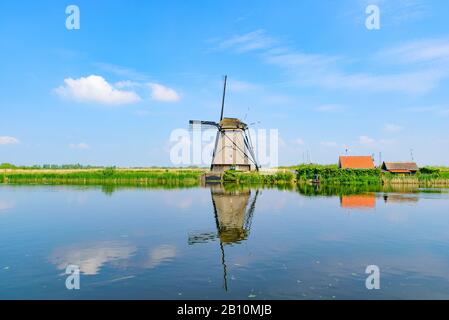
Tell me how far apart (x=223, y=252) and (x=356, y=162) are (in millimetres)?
59332

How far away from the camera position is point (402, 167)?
64750 millimetres

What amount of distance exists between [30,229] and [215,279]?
12172 millimetres

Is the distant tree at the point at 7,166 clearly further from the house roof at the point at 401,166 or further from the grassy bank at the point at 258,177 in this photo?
the house roof at the point at 401,166

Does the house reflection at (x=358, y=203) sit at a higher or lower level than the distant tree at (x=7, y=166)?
lower

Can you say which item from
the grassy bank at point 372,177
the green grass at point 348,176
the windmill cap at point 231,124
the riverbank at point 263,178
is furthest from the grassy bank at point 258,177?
A: the windmill cap at point 231,124

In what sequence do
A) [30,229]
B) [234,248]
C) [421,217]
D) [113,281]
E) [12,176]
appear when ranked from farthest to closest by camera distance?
[12,176], [421,217], [30,229], [234,248], [113,281]

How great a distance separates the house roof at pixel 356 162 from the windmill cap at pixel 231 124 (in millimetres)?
22770

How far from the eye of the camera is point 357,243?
1585 centimetres

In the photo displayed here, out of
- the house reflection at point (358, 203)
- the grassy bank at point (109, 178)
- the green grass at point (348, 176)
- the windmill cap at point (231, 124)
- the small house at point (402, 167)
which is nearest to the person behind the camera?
the house reflection at point (358, 203)

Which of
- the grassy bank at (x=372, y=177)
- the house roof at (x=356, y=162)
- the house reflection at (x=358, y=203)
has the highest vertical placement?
the house roof at (x=356, y=162)

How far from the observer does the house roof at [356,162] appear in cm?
6731

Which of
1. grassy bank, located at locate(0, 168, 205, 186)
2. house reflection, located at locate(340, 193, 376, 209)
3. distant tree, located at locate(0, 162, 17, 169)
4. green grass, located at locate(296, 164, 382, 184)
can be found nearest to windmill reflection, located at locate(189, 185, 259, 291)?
house reflection, located at locate(340, 193, 376, 209)
